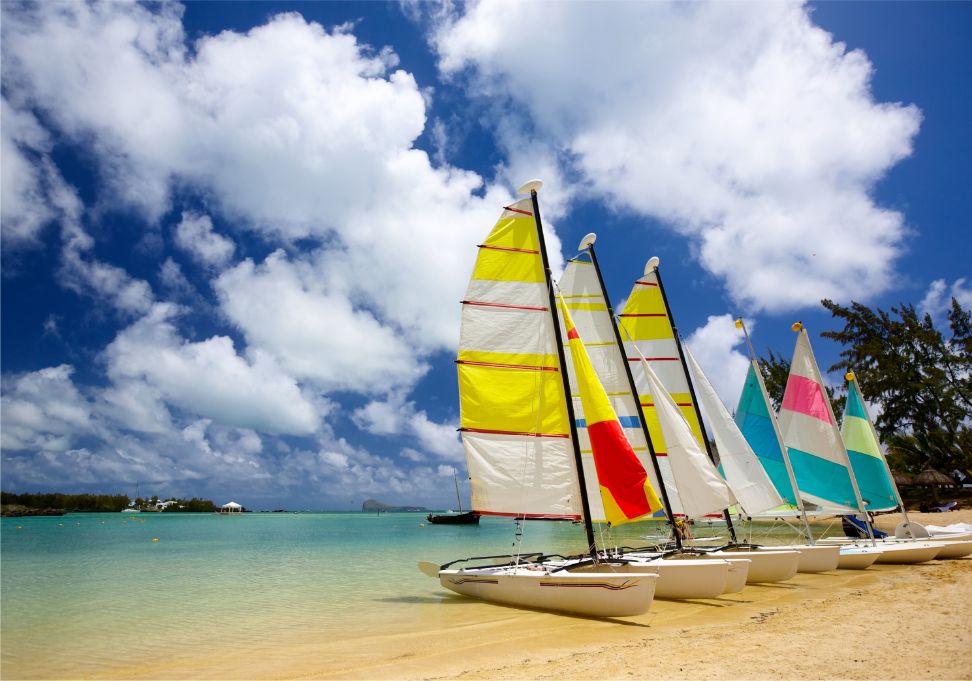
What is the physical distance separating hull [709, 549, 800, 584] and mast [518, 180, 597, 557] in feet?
11.9

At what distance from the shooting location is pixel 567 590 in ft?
37.1

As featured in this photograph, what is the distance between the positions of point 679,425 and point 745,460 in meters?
3.43

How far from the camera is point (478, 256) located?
1453cm

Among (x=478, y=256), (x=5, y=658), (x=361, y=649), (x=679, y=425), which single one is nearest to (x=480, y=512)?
(x=361, y=649)

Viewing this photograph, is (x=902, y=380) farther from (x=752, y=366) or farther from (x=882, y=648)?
(x=882, y=648)

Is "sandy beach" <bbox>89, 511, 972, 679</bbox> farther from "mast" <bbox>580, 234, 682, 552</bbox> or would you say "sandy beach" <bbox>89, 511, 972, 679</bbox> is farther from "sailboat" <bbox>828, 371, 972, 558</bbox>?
"sailboat" <bbox>828, 371, 972, 558</bbox>

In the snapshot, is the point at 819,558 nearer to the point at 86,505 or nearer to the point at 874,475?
the point at 874,475

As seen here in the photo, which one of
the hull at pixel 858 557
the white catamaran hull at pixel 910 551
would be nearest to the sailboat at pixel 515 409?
the hull at pixel 858 557

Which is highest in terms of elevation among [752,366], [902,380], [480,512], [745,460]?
[902,380]

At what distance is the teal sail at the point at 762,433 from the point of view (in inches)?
687

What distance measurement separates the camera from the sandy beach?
6.83m

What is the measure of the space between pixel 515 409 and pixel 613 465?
111 inches

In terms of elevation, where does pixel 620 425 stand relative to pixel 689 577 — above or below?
above

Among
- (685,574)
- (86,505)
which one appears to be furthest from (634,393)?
(86,505)
